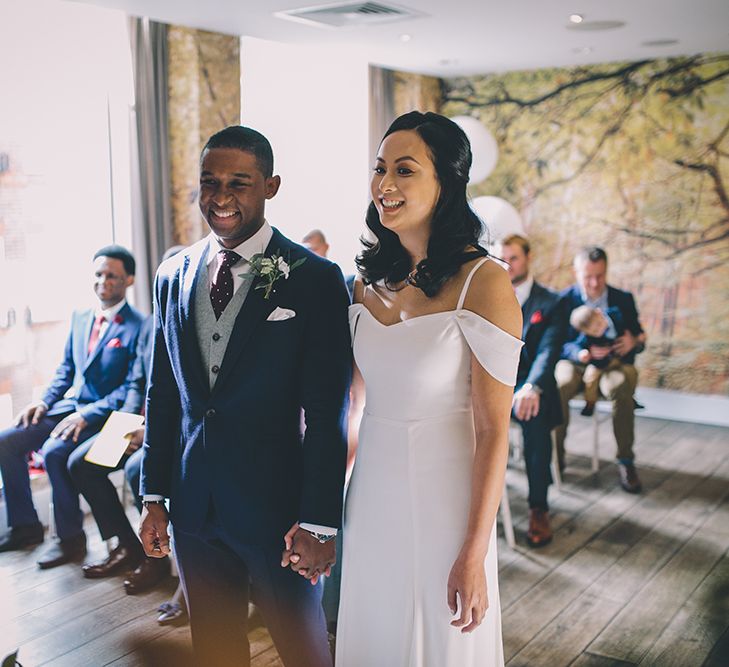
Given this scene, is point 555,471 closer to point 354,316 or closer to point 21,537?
point 21,537

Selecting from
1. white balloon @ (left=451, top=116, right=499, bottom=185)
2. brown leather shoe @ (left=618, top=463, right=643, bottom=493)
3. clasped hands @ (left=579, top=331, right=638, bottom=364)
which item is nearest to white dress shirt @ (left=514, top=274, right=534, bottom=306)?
clasped hands @ (left=579, top=331, right=638, bottom=364)

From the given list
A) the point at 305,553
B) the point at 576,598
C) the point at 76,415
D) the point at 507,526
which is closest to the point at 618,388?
the point at 507,526

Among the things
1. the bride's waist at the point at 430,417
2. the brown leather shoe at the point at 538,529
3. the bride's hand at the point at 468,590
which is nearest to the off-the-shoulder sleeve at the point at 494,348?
the bride's waist at the point at 430,417

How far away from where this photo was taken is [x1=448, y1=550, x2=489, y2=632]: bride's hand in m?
1.68

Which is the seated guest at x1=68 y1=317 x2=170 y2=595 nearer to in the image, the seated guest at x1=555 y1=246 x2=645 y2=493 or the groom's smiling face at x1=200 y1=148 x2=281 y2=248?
the groom's smiling face at x1=200 y1=148 x2=281 y2=248

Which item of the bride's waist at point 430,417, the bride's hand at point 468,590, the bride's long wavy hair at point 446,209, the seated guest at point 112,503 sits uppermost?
the bride's long wavy hair at point 446,209

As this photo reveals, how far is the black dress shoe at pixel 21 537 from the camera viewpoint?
401 centimetres

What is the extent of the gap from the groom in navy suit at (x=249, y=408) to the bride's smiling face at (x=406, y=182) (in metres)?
0.21

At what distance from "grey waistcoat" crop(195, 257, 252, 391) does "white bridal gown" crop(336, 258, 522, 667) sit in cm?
28

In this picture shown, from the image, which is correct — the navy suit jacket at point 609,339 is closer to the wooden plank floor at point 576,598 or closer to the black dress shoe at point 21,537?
the wooden plank floor at point 576,598

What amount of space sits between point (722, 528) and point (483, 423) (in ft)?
10.5

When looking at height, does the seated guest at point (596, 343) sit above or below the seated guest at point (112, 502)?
above

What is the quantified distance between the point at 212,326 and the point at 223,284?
0.33 ft

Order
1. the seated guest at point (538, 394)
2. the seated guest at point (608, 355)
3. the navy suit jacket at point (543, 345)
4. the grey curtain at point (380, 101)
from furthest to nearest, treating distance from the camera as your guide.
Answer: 1. the grey curtain at point (380, 101)
2. the seated guest at point (608, 355)
3. the navy suit jacket at point (543, 345)
4. the seated guest at point (538, 394)
